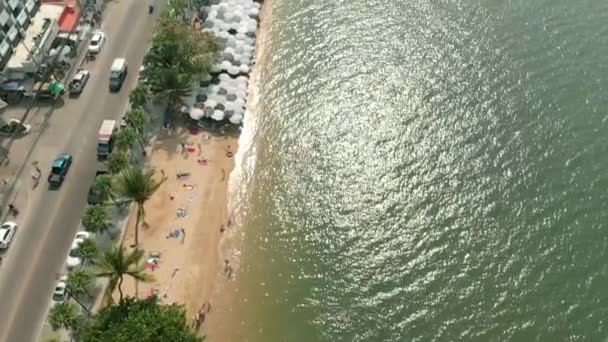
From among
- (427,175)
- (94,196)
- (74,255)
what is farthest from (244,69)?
(74,255)

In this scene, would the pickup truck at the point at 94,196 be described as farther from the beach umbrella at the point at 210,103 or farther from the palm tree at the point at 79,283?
the beach umbrella at the point at 210,103

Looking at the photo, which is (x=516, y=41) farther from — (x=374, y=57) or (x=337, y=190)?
(x=337, y=190)

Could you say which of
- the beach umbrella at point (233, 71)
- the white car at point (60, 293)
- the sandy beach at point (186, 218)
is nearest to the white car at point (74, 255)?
the white car at point (60, 293)

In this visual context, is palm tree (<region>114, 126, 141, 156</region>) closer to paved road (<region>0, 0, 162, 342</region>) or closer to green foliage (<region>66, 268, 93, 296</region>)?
paved road (<region>0, 0, 162, 342</region>)

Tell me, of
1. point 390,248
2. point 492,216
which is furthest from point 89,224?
point 492,216

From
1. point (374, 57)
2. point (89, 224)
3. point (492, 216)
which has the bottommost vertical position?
point (89, 224)
